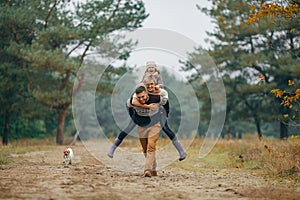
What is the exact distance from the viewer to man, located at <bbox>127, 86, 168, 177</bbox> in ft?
28.7

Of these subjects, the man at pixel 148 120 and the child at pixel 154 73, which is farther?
the child at pixel 154 73

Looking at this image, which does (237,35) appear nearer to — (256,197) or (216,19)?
(216,19)

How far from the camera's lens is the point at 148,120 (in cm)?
908

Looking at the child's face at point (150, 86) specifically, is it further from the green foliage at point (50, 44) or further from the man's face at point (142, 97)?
the green foliage at point (50, 44)

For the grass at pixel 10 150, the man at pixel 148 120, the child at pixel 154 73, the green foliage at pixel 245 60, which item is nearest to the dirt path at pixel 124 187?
the man at pixel 148 120

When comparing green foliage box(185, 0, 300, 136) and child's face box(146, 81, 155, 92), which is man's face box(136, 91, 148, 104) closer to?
child's face box(146, 81, 155, 92)

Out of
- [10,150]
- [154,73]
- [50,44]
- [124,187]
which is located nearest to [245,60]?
[50,44]

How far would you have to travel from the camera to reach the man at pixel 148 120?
8737 millimetres

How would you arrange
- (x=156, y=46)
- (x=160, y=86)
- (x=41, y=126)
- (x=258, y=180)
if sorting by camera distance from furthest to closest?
(x=41, y=126) → (x=156, y=46) → (x=160, y=86) → (x=258, y=180)

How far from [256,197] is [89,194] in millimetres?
2131

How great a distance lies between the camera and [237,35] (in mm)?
30016

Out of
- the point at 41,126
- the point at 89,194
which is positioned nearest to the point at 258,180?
the point at 89,194

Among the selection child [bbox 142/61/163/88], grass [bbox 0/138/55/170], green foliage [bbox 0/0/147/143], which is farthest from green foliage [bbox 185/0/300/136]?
child [bbox 142/61/163/88]

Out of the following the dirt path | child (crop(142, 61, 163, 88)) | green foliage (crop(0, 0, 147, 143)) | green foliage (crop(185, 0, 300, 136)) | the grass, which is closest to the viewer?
the dirt path
